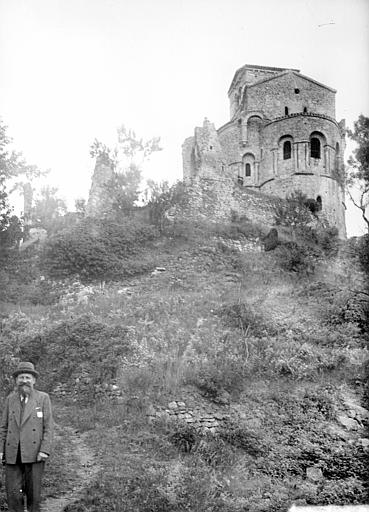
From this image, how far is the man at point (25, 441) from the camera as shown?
22.7 ft

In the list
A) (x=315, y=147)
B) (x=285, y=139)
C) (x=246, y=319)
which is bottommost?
(x=246, y=319)

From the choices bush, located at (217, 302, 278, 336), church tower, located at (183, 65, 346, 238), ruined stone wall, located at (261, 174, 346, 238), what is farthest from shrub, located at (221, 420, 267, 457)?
ruined stone wall, located at (261, 174, 346, 238)

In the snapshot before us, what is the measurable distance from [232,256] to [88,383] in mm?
11372

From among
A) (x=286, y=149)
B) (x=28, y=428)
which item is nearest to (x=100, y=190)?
(x=286, y=149)

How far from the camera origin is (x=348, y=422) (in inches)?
443

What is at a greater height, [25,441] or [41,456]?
[25,441]

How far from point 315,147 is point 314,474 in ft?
93.2

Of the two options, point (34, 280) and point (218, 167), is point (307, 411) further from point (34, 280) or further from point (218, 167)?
point (218, 167)

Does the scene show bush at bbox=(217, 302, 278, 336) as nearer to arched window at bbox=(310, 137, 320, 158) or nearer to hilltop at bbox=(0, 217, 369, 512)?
hilltop at bbox=(0, 217, 369, 512)

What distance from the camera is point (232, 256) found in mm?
→ 22500

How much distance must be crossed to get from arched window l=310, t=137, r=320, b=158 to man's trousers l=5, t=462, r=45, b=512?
3113 centimetres

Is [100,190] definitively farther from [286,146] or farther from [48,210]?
[286,146]

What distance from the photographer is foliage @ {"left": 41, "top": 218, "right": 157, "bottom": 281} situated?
65.4ft

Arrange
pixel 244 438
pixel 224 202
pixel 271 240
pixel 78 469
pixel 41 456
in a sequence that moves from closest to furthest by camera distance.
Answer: pixel 41 456, pixel 78 469, pixel 244 438, pixel 271 240, pixel 224 202
